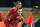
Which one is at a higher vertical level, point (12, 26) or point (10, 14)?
point (10, 14)

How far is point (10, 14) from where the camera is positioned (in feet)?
16.5

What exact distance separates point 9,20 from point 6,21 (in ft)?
0.40

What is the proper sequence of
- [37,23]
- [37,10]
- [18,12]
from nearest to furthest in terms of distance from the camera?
[18,12], [37,23], [37,10]

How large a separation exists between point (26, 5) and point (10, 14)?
5997mm

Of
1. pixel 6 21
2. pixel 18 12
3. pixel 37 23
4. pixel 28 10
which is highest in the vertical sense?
pixel 18 12

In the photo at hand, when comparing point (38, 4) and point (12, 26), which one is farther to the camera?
point (38, 4)

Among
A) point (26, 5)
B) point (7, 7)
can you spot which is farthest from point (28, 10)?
point (7, 7)

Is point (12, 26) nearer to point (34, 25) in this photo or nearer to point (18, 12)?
point (18, 12)

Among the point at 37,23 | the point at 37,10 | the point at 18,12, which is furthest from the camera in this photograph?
the point at 37,10

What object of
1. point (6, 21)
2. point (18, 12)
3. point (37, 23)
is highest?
point (18, 12)

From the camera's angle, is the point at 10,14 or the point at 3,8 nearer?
the point at 10,14

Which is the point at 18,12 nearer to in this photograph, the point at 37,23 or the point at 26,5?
the point at 37,23

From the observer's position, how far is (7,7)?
1096 cm

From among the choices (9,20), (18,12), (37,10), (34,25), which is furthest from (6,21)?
(37,10)
